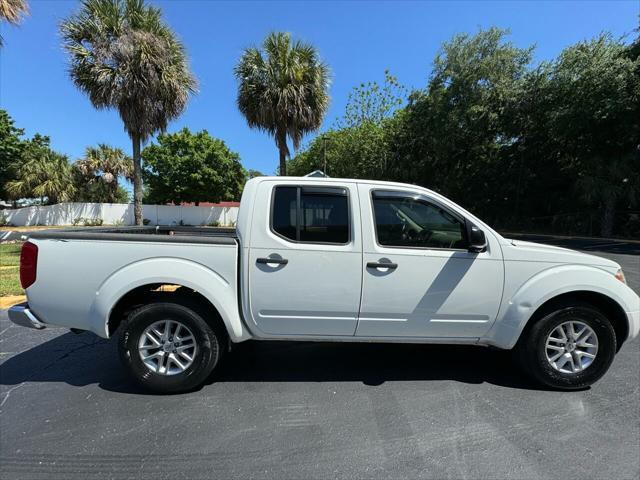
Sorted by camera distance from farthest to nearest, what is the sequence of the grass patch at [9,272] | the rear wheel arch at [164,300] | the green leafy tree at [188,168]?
the green leafy tree at [188,168] < the grass patch at [9,272] < the rear wheel arch at [164,300]

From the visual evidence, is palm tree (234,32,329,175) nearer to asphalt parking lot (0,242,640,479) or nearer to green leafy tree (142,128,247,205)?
asphalt parking lot (0,242,640,479)

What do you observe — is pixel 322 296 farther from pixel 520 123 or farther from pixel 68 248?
pixel 520 123

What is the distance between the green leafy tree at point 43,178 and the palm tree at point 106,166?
131 centimetres

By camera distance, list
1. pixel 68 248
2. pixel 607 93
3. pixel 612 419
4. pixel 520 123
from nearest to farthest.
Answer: pixel 612 419, pixel 68 248, pixel 607 93, pixel 520 123

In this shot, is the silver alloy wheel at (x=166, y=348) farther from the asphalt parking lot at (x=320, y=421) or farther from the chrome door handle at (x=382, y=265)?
the chrome door handle at (x=382, y=265)

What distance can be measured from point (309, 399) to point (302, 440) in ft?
1.83

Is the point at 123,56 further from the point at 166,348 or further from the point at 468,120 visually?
the point at 468,120

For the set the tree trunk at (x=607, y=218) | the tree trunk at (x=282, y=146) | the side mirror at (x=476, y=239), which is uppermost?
the tree trunk at (x=282, y=146)

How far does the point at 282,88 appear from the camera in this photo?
561 inches

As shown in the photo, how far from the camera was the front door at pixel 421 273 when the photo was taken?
3354 millimetres

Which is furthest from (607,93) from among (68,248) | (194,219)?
(194,219)

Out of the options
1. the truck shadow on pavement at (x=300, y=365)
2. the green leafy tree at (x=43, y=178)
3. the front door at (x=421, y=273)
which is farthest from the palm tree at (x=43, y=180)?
the front door at (x=421, y=273)

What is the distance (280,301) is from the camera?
11.0 ft

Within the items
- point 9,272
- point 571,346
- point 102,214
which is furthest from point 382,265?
point 102,214
